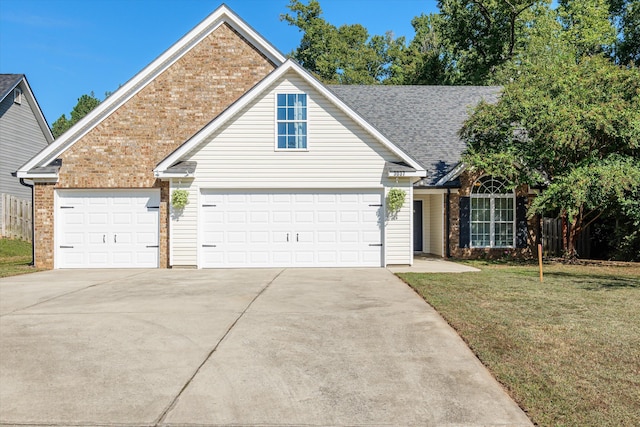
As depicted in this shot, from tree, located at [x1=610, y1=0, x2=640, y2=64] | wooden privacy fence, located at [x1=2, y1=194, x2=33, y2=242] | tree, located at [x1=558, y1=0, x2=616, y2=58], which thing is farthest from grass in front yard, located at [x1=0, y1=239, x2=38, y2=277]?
tree, located at [x1=610, y1=0, x2=640, y2=64]

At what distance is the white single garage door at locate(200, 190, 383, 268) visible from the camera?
14.5 metres

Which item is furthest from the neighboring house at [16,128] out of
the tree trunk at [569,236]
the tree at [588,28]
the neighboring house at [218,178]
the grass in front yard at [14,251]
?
the tree at [588,28]

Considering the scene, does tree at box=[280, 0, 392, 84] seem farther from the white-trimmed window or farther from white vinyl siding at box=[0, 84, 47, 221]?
the white-trimmed window

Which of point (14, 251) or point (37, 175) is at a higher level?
point (37, 175)

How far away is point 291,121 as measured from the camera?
1435 centimetres

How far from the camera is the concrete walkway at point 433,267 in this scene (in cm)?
1341

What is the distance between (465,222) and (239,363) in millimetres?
13549

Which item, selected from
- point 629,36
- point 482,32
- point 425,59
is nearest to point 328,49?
point 425,59

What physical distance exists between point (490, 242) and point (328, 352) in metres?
13.2

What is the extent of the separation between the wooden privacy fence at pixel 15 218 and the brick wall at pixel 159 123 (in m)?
9.98

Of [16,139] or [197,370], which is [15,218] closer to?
[16,139]

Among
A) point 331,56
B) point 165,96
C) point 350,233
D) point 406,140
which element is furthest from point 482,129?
point 331,56

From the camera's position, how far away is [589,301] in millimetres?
8820

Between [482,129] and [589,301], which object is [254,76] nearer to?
[482,129]
